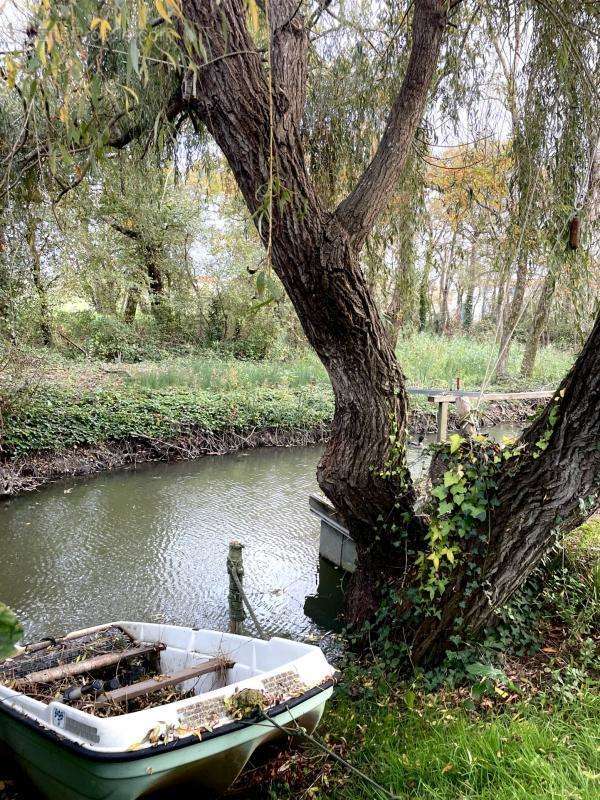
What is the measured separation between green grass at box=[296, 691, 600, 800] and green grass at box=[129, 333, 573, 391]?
8.15 metres

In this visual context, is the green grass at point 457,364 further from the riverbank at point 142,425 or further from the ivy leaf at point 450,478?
the ivy leaf at point 450,478

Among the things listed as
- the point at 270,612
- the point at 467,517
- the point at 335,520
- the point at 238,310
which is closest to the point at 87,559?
the point at 270,612

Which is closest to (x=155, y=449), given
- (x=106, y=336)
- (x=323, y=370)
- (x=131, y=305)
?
(x=323, y=370)

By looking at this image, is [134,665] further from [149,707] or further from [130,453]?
[130,453]

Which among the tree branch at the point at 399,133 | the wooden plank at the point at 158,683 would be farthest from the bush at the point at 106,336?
the wooden plank at the point at 158,683

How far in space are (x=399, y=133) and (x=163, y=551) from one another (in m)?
4.44

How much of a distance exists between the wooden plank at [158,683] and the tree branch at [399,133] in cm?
234

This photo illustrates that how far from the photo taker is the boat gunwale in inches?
87.2

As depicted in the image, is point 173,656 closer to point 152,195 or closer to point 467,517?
point 467,517

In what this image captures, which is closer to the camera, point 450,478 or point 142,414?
point 450,478

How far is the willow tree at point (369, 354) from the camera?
2.71m

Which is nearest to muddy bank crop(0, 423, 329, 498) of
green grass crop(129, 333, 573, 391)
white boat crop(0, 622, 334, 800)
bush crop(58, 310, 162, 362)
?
green grass crop(129, 333, 573, 391)

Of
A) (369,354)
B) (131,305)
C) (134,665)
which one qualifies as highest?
(131,305)

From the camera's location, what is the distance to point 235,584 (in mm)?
3900
